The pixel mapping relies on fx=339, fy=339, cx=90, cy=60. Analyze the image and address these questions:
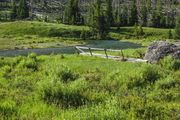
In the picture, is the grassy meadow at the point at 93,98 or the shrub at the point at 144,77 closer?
the grassy meadow at the point at 93,98

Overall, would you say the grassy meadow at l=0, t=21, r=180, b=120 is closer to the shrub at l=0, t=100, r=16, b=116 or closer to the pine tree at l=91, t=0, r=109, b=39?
the shrub at l=0, t=100, r=16, b=116

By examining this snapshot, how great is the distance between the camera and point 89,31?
132875 millimetres

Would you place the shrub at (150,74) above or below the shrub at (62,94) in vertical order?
below

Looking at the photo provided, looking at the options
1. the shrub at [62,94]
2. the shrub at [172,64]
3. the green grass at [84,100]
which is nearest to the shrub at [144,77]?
the green grass at [84,100]

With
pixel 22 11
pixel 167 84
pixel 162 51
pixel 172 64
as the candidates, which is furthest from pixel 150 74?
pixel 22 11

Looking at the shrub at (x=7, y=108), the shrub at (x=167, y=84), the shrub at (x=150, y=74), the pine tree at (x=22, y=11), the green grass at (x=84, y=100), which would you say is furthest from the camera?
the pine tree at (x=22, y=11)

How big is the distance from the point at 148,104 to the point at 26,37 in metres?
100

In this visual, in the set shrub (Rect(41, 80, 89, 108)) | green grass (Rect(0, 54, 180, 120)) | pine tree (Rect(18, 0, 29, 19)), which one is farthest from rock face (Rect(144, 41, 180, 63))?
pine tree (Rect(18, 0, 29, 19))

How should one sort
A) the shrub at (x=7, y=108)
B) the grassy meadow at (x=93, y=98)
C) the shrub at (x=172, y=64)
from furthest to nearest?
the shrub at (x=172, y=64), the shrub at (x=7, y=108), the grassy meadow at (x=93, y=98)

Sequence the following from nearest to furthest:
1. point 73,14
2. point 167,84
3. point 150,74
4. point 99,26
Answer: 1. point 167,84
2. point 150,74
3. point 99,26
4. point 73,14

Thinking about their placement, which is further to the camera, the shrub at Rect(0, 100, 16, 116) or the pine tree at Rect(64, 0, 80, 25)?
the pine tree at Rect(64, 0, 80, 25)

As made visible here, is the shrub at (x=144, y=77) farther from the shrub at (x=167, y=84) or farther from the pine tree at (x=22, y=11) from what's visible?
the pine tree at (x=22, y=11)

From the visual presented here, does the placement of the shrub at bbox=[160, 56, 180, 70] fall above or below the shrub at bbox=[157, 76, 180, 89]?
below

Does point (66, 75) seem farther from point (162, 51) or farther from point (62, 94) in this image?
point (162, 51)
